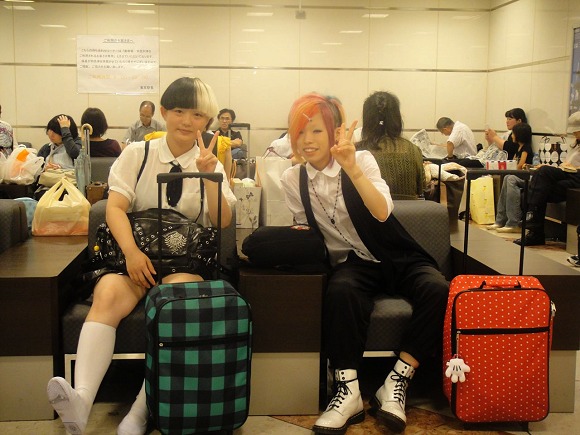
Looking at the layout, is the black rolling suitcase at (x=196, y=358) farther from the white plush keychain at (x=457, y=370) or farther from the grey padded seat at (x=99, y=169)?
the grey padded seat at (x=99, y=169)

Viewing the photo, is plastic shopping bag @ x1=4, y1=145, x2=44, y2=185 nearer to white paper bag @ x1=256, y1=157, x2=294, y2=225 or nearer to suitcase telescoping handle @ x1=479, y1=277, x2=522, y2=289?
white paper bag @ x1=256, y1=157, x2=294, y2=225

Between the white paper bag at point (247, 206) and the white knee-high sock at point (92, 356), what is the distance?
3.81 feet

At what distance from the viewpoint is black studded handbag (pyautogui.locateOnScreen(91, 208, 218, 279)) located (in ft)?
8.94

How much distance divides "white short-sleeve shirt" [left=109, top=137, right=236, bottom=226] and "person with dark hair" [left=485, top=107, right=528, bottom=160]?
6.68m

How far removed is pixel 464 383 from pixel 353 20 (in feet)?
27.8

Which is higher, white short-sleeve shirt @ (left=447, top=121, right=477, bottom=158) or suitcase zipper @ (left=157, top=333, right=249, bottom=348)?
white short-sleeve shirt @ (left=447, top=121, right=477, bottom=158)

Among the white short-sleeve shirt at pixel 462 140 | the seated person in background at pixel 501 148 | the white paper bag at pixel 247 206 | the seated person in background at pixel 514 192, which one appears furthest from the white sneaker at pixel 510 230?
the white paper bag at pixel 247 206

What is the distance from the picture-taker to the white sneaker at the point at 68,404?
88.1 inches

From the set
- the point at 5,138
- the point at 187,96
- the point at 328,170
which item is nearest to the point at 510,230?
the point at 5,138

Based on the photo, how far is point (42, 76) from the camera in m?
10.1

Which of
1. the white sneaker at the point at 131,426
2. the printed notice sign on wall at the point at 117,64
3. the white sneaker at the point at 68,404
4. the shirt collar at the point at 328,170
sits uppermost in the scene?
the printed notice sign on wall at the point at 117,64

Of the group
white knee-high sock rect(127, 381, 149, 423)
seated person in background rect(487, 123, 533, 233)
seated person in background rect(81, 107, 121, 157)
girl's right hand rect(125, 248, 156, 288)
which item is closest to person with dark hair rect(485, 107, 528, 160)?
seated person in background rect(487, 123, 533, 233)

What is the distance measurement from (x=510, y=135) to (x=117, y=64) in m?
5.56

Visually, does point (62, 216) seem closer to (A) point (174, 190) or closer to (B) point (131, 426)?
(A) point (174, 190)
